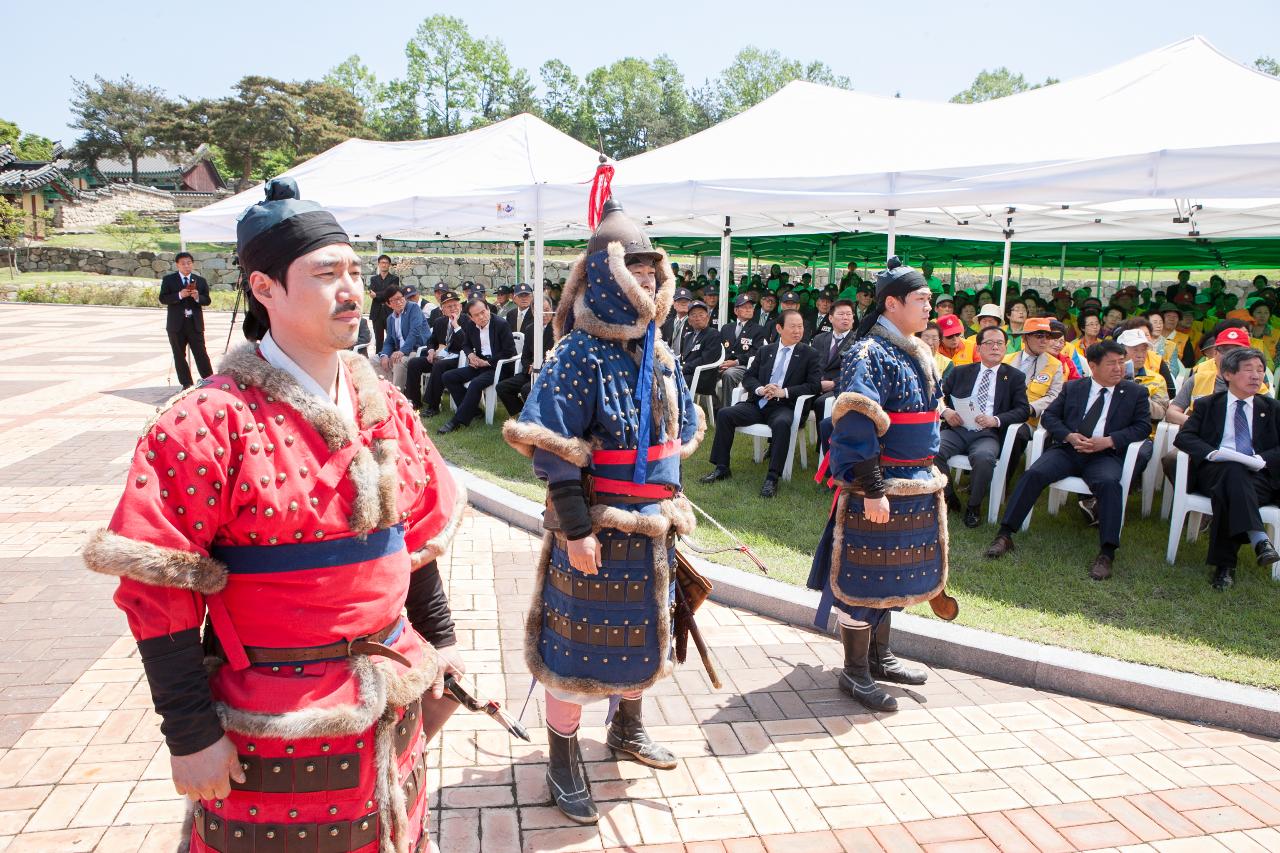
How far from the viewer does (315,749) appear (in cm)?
170

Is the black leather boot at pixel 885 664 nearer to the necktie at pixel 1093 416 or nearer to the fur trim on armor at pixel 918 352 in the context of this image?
the fur trim on armor at pixel 918 352

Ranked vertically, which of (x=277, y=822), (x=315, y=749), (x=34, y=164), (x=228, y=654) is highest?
Result: (x=34, y=164)

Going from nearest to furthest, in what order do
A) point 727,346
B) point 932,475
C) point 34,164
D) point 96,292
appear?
point 932,475 < point 727,346 < point 96,292 < point 34,164

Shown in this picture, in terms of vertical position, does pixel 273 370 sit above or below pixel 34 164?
below

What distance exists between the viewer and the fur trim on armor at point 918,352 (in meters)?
3.73

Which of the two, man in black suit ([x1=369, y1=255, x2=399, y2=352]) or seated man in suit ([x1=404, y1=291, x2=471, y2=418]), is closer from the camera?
seated man in suit ([x1=404, y1=291, x2=471, y2=418])

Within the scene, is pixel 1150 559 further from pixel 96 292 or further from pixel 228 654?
→ pixel 96 292

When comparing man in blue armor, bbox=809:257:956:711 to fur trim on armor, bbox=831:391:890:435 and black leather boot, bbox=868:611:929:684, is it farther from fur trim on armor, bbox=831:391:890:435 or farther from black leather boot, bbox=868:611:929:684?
black leather boot, bbox=868:611:929:684

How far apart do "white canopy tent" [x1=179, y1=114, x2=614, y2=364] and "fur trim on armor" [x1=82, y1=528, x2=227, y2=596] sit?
24.2ft

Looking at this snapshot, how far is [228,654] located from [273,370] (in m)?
0.56

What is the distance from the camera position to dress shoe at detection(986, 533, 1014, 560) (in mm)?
5645

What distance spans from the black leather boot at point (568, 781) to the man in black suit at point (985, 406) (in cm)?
436

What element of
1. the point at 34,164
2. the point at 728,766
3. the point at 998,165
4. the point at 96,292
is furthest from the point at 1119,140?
the point at 34,164

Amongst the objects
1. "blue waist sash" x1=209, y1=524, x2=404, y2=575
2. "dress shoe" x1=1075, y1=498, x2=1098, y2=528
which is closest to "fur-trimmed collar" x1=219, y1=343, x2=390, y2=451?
"blue waist sash" x1=209, y1=524, x2=404, y2=575
